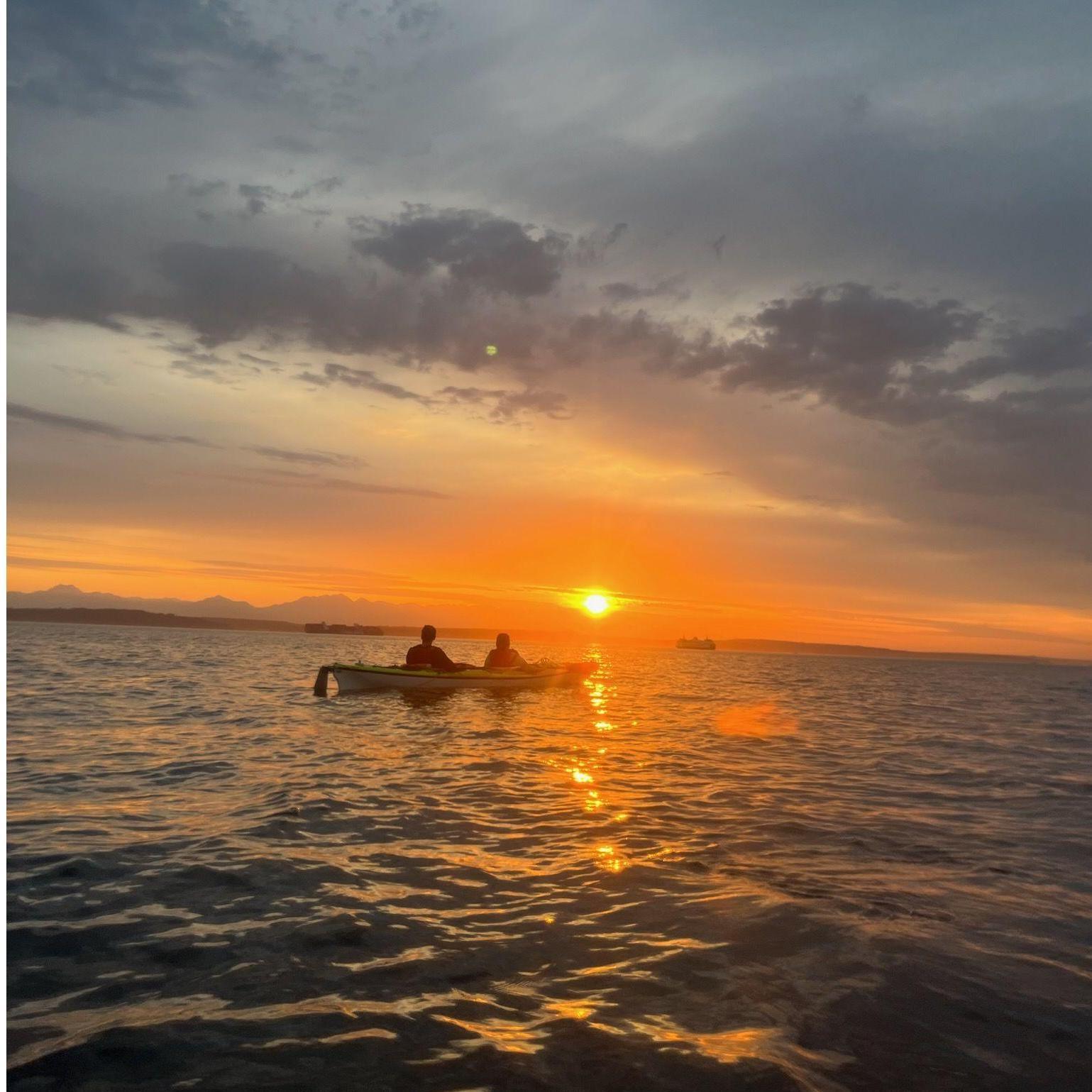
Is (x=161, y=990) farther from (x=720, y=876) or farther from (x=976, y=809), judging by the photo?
(x=976, y=809)

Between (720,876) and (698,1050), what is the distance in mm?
4081

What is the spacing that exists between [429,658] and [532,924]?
26.1 metres

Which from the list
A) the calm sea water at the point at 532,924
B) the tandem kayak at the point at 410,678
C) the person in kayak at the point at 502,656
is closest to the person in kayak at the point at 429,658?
the tandem kayak at the point at 410,678

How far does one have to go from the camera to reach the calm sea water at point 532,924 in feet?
18.3

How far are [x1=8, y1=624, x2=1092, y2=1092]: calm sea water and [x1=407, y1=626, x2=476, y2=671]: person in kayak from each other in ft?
47.7

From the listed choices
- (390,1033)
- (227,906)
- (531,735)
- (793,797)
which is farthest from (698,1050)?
(531,735)

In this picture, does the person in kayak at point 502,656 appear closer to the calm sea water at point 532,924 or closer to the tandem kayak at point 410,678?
the tandem kayak at point 410,678

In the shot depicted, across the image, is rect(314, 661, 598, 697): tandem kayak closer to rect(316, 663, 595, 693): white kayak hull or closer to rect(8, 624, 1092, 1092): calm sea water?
rect(316, 663, 595, 693): white kayak hull

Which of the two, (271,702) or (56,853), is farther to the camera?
(271,702)

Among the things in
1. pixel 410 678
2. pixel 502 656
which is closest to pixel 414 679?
pixel 410 678

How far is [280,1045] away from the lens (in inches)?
219

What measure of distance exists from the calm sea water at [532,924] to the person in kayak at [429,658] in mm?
14524

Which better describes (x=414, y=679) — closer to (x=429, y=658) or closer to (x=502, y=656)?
(x=429, y=658)

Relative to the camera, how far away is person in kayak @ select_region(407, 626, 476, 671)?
1300 inches
